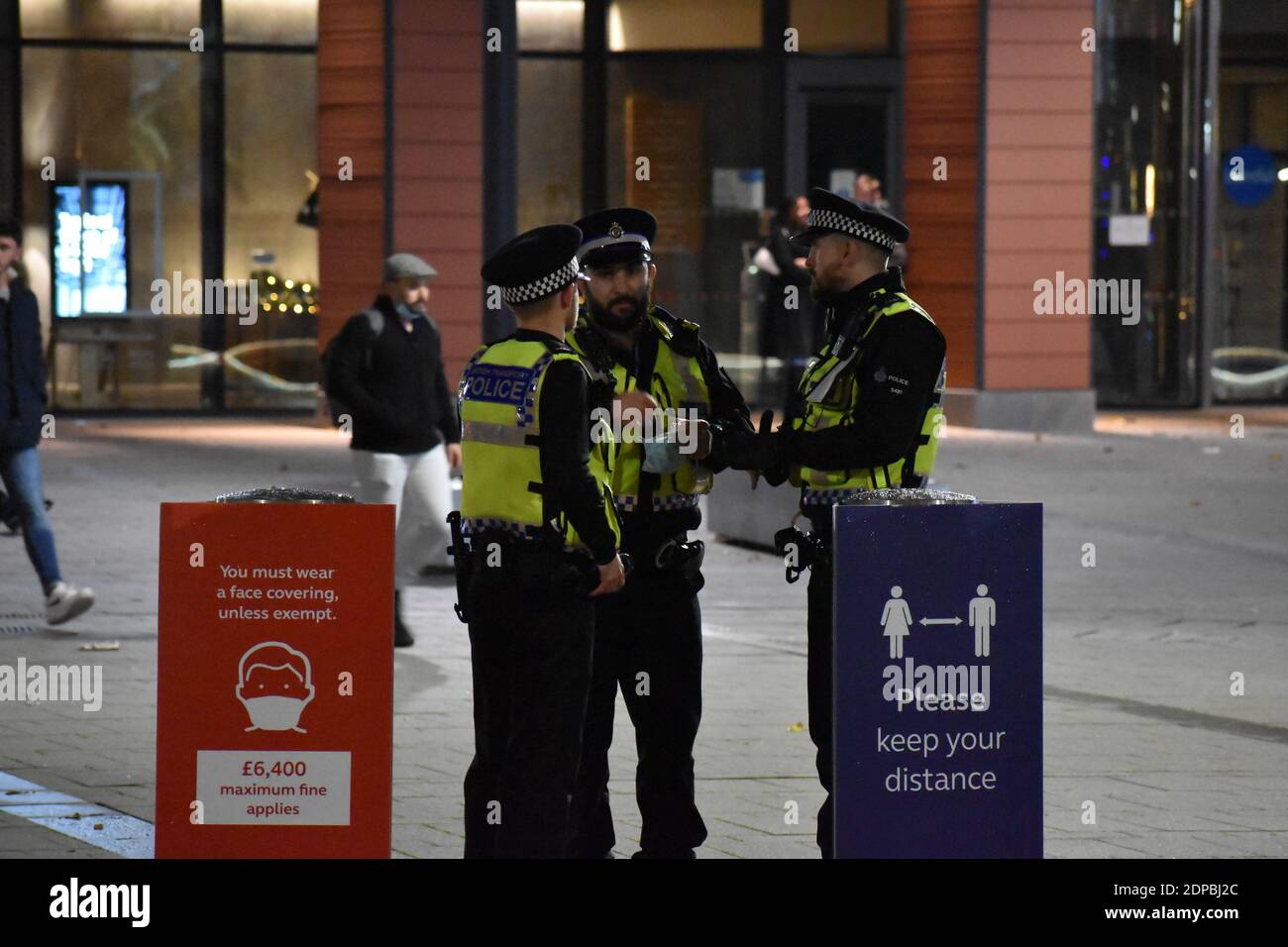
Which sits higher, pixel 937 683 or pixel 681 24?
pixel 681 24

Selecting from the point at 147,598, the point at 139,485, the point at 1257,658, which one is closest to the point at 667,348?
the point at 1257,658

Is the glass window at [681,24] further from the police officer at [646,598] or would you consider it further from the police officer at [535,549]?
the police officer at [535,549]

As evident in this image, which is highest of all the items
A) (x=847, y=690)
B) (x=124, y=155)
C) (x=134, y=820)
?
(x=124, y=155)

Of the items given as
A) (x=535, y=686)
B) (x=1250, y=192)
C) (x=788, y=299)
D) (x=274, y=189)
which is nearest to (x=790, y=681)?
(x=535, y=686)

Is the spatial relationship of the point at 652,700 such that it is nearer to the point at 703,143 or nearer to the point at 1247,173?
the point at 703,143

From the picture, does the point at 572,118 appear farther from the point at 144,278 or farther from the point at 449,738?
the point at 449,738

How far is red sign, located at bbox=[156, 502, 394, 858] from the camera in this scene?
5.52 metres

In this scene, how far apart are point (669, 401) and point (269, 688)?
4.72 ft

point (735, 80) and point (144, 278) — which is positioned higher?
point (735, 80)

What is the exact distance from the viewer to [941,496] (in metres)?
5.55

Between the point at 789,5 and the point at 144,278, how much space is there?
678 cm

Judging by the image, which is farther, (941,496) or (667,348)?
(667,348)

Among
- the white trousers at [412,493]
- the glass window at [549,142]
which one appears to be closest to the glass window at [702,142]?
the glass window at [549,142]

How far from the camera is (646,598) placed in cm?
617
